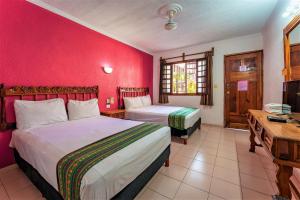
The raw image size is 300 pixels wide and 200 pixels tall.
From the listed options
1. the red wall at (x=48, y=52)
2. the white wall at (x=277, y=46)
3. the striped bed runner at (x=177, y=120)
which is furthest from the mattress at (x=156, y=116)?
the white wall at (x=277, y=46)

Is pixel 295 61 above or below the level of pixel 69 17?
below

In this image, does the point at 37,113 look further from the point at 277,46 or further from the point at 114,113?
the point at 277,46

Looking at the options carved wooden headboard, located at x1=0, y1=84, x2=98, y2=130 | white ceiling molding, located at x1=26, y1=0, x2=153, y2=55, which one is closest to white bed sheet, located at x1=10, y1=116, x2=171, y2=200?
carved wooden headboard, located at x1=0, y1=84, x2=98, y2=130

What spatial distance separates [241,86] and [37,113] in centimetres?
473

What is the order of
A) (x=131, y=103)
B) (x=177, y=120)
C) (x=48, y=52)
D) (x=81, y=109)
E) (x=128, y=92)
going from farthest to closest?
(x=128, y=92), (x=131, y=103), (x=177, y=120), (x=81, y=109), (x=48, y=52)

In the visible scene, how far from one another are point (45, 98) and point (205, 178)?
289 cm

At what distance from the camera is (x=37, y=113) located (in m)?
2.03

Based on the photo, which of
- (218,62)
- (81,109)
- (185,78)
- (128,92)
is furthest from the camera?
(185,78)

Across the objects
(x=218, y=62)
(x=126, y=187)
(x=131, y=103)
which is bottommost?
(x=126, y=187)

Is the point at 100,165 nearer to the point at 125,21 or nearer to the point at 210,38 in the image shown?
the point at 125,21

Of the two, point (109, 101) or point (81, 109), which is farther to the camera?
point (109, 101)

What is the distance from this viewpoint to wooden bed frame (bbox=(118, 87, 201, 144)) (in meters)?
2.91

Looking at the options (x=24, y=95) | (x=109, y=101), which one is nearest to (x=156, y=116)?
(x=109, y=101)

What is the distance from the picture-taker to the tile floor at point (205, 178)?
4.94 feet
